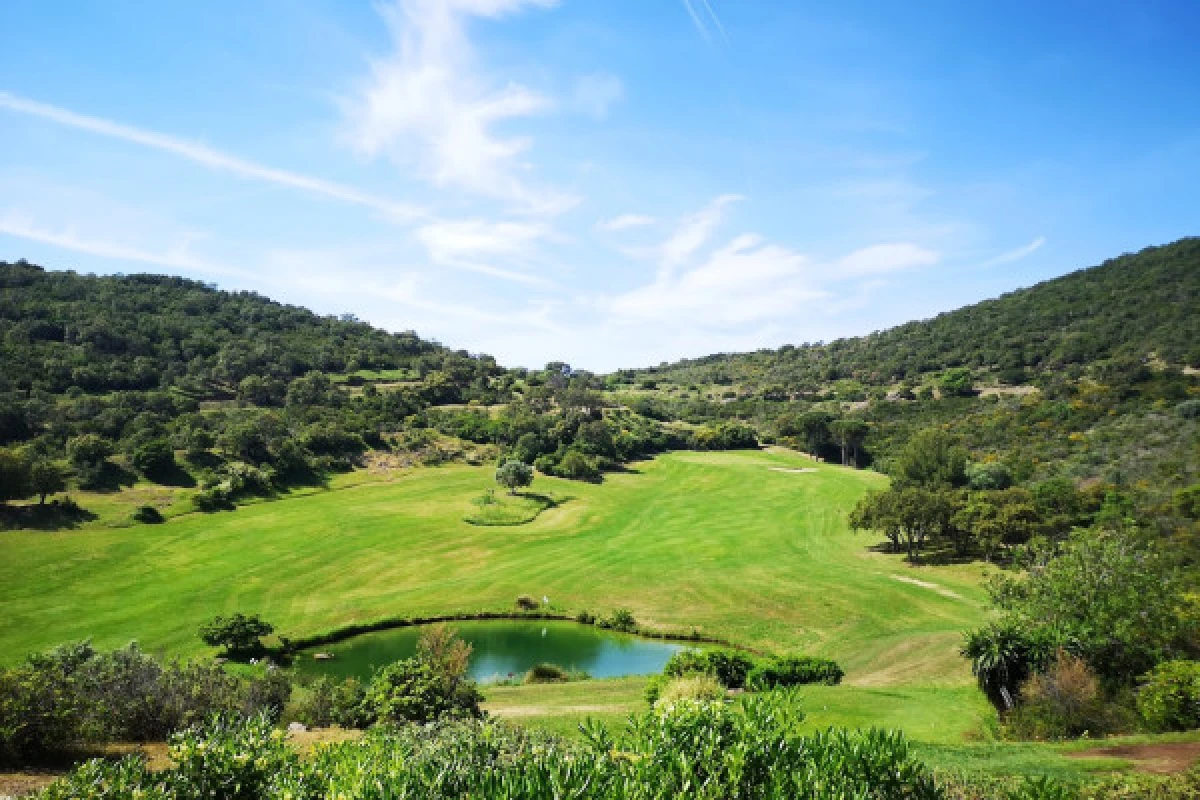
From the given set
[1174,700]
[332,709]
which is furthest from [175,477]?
[1174,700]

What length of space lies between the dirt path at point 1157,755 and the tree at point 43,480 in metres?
80.3

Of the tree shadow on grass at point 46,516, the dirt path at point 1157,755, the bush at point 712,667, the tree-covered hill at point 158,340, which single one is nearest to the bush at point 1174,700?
the dirt path at point 1157,755

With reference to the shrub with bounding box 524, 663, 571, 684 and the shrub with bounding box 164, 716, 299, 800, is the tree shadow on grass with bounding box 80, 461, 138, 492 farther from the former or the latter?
the shrub with bounding box 164, 716, 299, 800

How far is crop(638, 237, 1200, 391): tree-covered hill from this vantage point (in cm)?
12462

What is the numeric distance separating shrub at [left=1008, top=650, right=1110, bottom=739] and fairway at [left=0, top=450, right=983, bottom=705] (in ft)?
35.9

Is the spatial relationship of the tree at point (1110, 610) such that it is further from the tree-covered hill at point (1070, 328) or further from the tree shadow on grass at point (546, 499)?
the tree-covered hill at point (1070, 328)

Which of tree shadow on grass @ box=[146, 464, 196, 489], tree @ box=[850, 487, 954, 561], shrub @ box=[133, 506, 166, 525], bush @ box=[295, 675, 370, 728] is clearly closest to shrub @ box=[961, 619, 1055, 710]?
bush @ box=[295, 675, 370, 728]

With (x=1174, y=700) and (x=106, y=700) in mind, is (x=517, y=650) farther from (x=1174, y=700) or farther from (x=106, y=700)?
(x=1174, y=700)

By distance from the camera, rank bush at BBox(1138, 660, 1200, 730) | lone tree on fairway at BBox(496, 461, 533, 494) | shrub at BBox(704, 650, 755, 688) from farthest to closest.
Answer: lone tree on fairway at BBox(496, 461, 533, 494) → shrub at BBox(704, 650, 755, 688) → bush at BBox(1138, 660, 1200, 730)

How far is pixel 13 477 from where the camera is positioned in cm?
5603

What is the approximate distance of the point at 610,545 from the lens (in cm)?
7194

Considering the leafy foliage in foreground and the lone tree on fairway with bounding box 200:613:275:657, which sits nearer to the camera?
the leafy foliage in foreground

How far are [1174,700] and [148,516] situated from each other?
81.1 meters

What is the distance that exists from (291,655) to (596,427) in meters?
78.6
